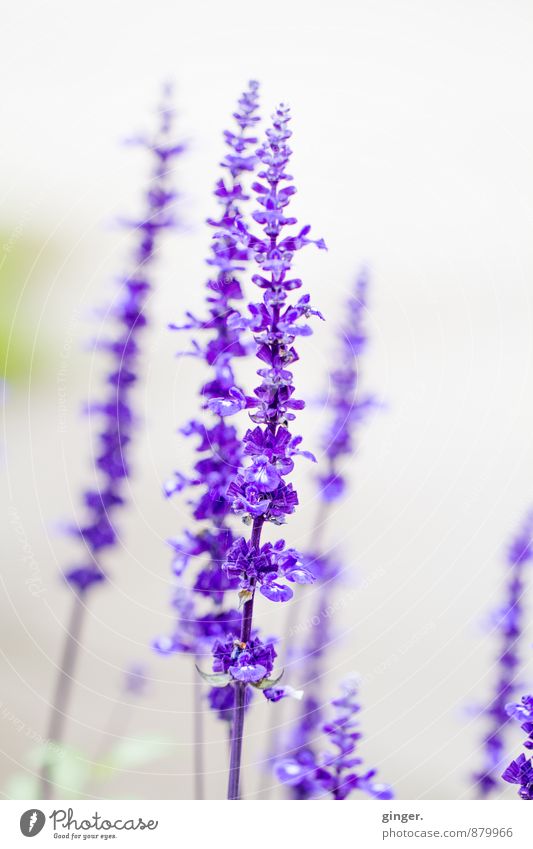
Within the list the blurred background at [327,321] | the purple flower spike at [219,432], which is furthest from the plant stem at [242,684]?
the blurred background at [327,321]

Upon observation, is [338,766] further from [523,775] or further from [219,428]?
[219,428]

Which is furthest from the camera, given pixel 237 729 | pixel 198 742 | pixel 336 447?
pixel 336 447

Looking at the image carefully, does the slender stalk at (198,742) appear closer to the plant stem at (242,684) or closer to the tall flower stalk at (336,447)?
the tall flower stalk at (336,447)

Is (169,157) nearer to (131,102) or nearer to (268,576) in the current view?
(131,102)

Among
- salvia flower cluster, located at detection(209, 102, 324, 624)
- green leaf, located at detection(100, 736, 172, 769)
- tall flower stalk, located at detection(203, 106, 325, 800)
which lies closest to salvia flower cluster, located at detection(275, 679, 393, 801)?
tall flower stalk, located at detection(203, 106, 325, 800)

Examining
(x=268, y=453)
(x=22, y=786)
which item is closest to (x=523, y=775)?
(x=268, y=453)

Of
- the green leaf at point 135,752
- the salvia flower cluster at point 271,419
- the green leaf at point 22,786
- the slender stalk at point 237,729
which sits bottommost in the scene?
the slender stalk at point 237,729
